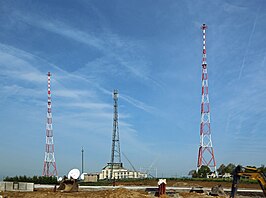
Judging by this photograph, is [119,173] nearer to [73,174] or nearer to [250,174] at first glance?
[73,174]

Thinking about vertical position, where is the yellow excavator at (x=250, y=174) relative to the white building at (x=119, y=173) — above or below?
above

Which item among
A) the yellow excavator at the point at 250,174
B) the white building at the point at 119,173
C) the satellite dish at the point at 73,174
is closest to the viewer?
the yellow excavator at the point at 250,174

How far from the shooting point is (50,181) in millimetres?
60844

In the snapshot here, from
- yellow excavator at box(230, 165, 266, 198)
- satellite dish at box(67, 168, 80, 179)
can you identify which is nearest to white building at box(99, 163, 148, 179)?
satellite dish at box(67, 168, 80, 179)

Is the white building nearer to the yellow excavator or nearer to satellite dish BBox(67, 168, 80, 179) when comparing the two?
satellite dish BBox(67, 168, 80, 179)

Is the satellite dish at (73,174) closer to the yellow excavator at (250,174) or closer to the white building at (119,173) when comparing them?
the yellow excavator at (250,174)

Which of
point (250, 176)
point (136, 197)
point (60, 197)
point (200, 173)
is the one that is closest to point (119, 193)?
point (136, 197)

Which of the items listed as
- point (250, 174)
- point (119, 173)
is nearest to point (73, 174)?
point (250, 174)

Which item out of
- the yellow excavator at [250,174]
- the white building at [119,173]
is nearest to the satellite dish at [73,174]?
the yellow excavator at [250,174]

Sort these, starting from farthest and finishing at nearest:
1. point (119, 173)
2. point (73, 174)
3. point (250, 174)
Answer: point (119, 173) → point (73, 174) → point (250, 174)

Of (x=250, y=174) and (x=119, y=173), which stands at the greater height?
(x=250, y=174)

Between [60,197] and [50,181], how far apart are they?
3287 centimetres

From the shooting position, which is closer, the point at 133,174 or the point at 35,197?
the point at 35,197

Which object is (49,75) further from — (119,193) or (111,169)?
(119,193)
